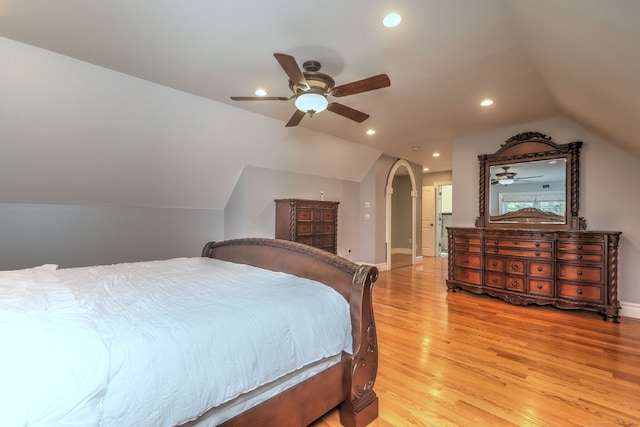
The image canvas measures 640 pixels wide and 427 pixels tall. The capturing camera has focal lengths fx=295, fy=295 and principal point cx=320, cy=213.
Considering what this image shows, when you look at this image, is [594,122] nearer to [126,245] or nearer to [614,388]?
[614,388]

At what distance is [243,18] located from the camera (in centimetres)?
204

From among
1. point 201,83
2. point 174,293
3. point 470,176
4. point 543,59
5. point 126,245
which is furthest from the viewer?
point 470,176

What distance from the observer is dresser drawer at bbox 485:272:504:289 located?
13.4ft

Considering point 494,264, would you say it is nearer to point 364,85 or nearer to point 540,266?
point 540,266

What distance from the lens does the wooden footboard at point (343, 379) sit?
1.38 meters

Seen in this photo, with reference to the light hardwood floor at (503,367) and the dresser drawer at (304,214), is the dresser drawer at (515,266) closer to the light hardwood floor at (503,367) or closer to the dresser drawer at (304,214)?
the light hardwood floor at (503,367)

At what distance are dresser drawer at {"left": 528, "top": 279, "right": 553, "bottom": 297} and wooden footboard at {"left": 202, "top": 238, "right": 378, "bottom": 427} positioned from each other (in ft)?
10.5

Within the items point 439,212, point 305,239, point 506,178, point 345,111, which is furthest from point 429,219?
point 345,111

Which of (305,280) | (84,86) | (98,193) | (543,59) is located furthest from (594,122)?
(98,193)

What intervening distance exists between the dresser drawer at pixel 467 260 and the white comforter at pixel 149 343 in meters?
3.40

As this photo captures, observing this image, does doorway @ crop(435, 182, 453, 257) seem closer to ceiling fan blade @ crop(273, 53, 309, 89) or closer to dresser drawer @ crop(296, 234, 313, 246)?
dresser drawer @ crop(296, 234, 313, 246)

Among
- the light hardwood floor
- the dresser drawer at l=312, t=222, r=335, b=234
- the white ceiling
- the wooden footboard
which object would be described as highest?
the white ceiling

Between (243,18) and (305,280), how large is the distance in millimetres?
1832

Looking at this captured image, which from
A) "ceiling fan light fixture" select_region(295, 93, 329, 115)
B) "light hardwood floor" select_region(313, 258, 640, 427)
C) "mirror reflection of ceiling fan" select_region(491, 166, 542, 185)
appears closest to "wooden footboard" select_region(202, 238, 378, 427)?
"light hardwood floor" select_region(313, 258, 640, 427)
